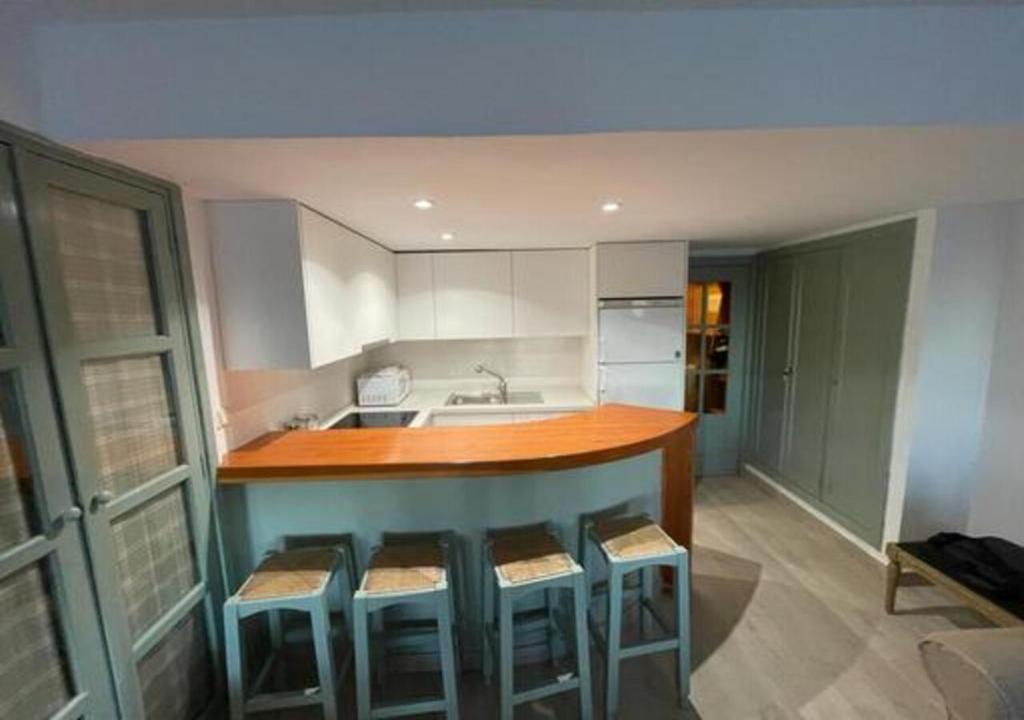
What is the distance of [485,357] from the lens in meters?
3.93

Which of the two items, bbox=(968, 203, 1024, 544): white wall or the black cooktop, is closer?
bbox=(968, 203, 1024, 544): white wall

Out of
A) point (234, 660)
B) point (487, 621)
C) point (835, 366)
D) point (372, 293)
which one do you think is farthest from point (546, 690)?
point (835, 366)

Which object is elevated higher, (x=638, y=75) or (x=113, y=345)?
(x=638, y=75)

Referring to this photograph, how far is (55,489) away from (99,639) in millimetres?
463

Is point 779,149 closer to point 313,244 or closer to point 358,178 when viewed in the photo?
point 358,178

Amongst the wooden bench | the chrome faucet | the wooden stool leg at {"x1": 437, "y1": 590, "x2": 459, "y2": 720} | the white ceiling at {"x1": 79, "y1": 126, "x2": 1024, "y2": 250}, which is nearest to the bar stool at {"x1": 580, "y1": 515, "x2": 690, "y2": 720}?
the wooden stool leg at {"x1": 437, "y1": 590, "x2": 459, "y2": 720}

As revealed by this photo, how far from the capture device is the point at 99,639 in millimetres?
1228

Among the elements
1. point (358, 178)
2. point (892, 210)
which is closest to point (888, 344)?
point (892, 210)

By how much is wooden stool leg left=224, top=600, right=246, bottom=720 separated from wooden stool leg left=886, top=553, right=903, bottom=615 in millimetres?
2914

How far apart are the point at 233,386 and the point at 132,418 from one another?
55cm

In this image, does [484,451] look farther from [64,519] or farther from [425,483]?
[64,519]

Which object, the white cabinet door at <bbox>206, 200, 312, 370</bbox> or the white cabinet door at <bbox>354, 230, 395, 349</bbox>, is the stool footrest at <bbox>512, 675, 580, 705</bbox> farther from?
the white cabinet door at <bbox>354, 230, 395, 349</bbox>

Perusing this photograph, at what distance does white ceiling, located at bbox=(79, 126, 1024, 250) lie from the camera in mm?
1190

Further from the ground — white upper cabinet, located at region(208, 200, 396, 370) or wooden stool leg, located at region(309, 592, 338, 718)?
white upper cabinet, located at region(208, 200, 396, 370)
